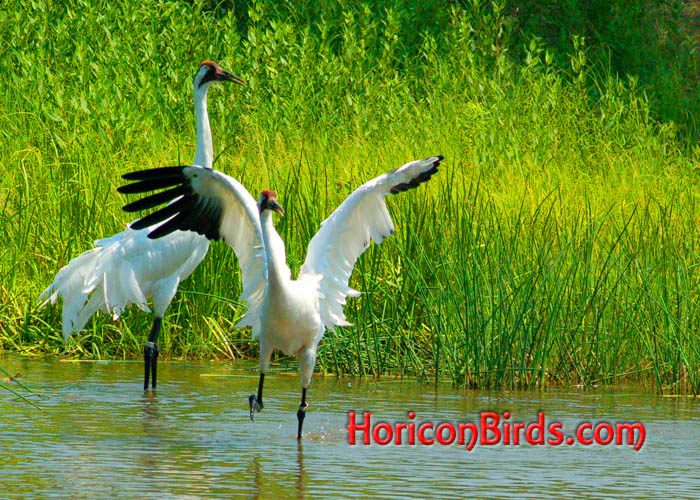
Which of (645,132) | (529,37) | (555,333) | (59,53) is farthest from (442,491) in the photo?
(529,37)

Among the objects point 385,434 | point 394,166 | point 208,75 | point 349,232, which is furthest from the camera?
point 394,166

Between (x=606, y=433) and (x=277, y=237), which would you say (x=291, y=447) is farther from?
(x=606, y=433)

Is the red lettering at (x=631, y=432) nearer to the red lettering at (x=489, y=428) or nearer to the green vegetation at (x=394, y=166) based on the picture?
the red lettering at (x=489, y=428)

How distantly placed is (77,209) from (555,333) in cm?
394

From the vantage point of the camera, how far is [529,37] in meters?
16.9

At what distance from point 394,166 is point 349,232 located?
301cm

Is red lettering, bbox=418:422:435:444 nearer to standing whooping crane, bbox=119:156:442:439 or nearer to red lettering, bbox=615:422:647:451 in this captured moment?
standing whooping crane, bbox=119:156:442:439

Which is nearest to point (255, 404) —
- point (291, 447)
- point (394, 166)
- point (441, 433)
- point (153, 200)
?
point (291, 447)

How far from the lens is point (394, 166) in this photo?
413 inches

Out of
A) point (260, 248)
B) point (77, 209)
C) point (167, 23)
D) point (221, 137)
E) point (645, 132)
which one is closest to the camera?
point (260, 248)

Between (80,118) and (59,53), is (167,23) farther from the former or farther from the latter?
(80,118)

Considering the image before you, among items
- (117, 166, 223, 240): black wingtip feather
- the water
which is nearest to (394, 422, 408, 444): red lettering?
the water

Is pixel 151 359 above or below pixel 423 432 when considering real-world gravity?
above

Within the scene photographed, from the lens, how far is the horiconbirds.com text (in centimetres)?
691
